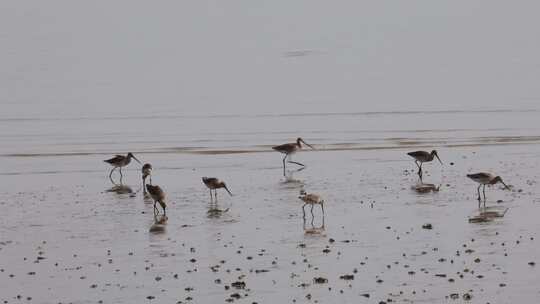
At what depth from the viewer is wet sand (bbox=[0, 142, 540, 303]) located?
17250 mm

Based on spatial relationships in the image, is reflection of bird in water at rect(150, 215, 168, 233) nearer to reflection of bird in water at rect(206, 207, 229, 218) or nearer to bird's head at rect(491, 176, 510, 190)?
reflection of bird in water at rect(206, 207, 229, 218)

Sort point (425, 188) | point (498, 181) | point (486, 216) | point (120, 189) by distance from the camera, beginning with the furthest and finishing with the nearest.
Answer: point (120, 189), point (425, 188), point (498, 181), point (486, 216)

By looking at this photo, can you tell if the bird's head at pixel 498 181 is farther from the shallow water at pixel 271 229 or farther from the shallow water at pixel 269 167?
the shallow water at pixel 269 167

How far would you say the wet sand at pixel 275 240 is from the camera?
1725 cm

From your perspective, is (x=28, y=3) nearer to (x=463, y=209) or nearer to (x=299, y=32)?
(x=299, y=32)

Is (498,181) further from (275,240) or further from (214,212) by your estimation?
(275,240)

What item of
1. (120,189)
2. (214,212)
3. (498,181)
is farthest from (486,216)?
(120,189)

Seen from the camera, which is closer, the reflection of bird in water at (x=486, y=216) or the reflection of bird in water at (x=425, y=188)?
the reflection of bird in water at (x=486, y=216)

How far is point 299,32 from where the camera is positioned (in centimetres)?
10819

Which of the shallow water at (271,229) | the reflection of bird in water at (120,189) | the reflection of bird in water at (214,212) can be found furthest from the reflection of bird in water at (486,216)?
the reflection of bird in water at (120,189)

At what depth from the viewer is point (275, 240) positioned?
21.1m

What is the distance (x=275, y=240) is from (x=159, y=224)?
3342mm

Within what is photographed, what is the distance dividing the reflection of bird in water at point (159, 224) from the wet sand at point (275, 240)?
0.08 meters

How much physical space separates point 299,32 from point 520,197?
83.7 m
